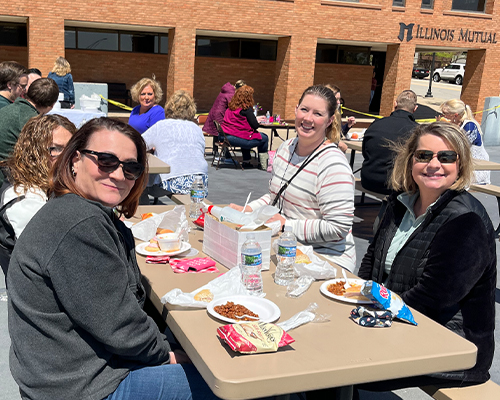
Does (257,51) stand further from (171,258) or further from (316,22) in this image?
(171,258)

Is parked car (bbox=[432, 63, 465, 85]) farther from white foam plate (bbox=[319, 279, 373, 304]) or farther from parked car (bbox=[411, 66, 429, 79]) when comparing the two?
white foam plate (bbox=[319, 279, 373, 304])

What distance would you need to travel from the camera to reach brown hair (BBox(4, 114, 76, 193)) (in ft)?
9.79

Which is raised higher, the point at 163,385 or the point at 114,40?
the point at 114,40

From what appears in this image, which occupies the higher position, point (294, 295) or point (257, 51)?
point (257, 51)

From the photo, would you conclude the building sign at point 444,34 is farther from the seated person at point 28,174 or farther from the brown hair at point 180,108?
the seated person at point 28,174

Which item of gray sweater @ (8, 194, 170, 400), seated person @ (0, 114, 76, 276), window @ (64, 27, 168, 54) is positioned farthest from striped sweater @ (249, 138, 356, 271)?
window @ (64, 27, 168, 54)

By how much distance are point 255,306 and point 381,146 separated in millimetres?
4485

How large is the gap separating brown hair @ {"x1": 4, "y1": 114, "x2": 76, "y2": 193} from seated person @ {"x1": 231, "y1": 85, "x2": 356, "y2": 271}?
3.95ft

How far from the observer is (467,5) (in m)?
22.9

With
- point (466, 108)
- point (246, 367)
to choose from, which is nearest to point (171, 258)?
point (246, 367)

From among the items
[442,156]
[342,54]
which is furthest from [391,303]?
[342,54]

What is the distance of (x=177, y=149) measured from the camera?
5.71m

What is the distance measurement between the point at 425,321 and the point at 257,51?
23223mm

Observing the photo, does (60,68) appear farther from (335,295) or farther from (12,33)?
(335,295)
